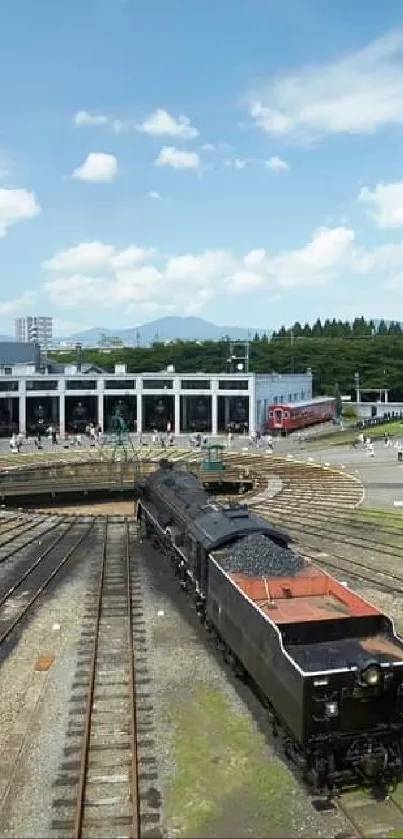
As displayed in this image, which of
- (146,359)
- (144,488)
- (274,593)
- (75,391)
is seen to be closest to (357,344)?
(146,359)

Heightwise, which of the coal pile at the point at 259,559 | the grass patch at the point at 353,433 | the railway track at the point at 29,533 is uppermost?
the coal pile at the point at 259,559

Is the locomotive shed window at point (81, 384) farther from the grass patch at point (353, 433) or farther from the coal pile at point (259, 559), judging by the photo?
the coal pile at point (259, 559)

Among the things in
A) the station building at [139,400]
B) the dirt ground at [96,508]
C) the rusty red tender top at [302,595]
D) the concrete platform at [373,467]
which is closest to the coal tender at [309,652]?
the rusty red tender top at [302,595]

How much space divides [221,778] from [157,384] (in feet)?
234

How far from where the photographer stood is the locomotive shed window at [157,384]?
82.5m

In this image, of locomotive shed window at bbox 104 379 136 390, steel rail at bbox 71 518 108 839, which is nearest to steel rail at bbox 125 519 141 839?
steel rail at bbox 71 518 108 839

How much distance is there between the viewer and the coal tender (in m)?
11.6

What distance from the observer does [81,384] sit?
81.9 m

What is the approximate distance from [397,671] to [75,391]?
71.4 m

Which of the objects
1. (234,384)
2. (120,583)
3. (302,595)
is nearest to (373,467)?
(234,384)

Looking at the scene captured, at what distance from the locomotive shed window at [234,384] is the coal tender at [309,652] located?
201ft

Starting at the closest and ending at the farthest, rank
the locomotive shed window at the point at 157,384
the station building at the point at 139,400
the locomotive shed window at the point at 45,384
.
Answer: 1. the station building at the point at 139,400
2. the locomotive shed window at the point at 45,384
3. the locomotive shed window at the point at 157,384

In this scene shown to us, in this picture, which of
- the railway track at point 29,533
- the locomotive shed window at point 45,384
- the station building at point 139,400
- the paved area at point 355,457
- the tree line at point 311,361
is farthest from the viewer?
the tree line at point 311,361

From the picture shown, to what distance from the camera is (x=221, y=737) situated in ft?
46.3
